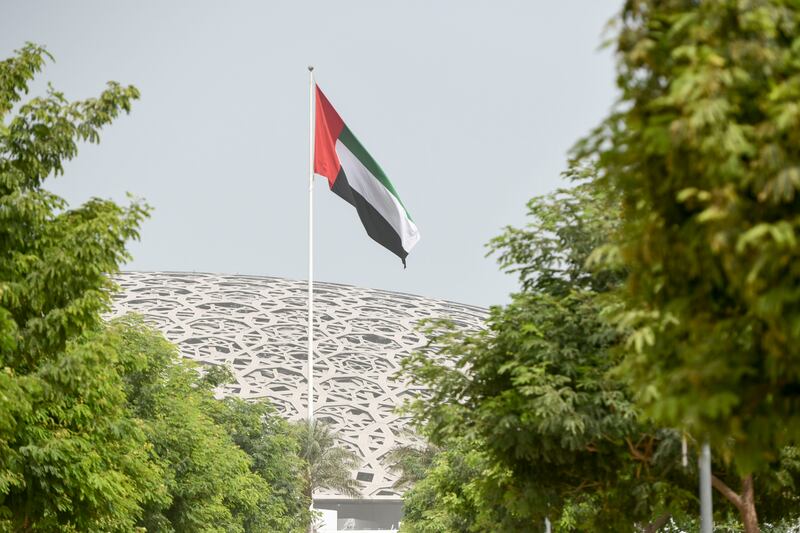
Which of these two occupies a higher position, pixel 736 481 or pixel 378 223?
pixel 378 223

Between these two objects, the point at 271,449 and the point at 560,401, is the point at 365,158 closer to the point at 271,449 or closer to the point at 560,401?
the point at 271,449

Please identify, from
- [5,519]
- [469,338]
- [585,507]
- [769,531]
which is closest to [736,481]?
[469,338]

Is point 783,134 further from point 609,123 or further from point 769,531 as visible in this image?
point 769,531

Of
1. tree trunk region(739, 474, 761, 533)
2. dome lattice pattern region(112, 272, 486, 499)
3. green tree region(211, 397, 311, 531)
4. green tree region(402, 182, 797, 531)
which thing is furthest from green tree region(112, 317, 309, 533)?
dome lattice pattern region(112, 272, 486, 499)

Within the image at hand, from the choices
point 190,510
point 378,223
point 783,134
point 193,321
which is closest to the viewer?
point 783,134

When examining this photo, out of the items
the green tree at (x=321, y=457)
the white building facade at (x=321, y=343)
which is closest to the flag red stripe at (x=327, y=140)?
the green tree at (x=321, y=457)

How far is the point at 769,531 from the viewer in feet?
117

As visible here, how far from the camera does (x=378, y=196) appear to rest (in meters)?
39.8

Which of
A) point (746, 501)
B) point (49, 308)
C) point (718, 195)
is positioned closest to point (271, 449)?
point (746, 501)

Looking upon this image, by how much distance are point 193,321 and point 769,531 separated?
8942cm

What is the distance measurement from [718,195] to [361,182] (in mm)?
34122

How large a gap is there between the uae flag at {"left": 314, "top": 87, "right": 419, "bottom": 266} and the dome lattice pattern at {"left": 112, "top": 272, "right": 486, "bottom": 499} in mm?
55791

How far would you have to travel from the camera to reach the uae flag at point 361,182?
38.9 meters

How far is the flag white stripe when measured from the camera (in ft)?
128
